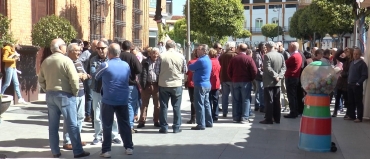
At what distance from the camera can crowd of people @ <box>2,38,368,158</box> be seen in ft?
23.8

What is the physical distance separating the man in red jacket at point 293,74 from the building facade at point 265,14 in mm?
70291

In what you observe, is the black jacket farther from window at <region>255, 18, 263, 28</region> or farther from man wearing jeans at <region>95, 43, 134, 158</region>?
window at <region>255, 18, 263, 28</region>

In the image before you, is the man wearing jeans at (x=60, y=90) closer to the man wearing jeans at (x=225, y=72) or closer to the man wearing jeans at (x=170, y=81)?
the man wearing jeans at (x=170, y=81)

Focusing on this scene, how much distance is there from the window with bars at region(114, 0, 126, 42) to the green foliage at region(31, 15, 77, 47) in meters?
5.91

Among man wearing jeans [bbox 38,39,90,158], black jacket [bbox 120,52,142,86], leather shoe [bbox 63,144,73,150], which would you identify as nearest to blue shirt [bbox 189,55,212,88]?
black jacket [bbox 120,52,142,86]

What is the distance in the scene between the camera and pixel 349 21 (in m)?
30.2

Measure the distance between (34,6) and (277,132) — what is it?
383 inches

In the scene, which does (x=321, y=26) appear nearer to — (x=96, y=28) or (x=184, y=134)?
(x=96, y=28)

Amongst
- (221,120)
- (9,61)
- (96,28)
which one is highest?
(96,28)

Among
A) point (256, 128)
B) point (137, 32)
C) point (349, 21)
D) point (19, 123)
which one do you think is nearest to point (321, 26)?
point (349, 21)

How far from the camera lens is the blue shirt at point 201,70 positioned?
9.91 m

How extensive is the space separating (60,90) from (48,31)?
775 centimetres

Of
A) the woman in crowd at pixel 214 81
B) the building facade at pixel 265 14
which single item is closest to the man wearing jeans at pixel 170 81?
the woman in crowd at pixel 214 81

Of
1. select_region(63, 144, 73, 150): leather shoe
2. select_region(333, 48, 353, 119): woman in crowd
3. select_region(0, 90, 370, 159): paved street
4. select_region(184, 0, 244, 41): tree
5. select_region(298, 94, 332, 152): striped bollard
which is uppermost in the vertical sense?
select_region(184, 0, 244, 41): tree
